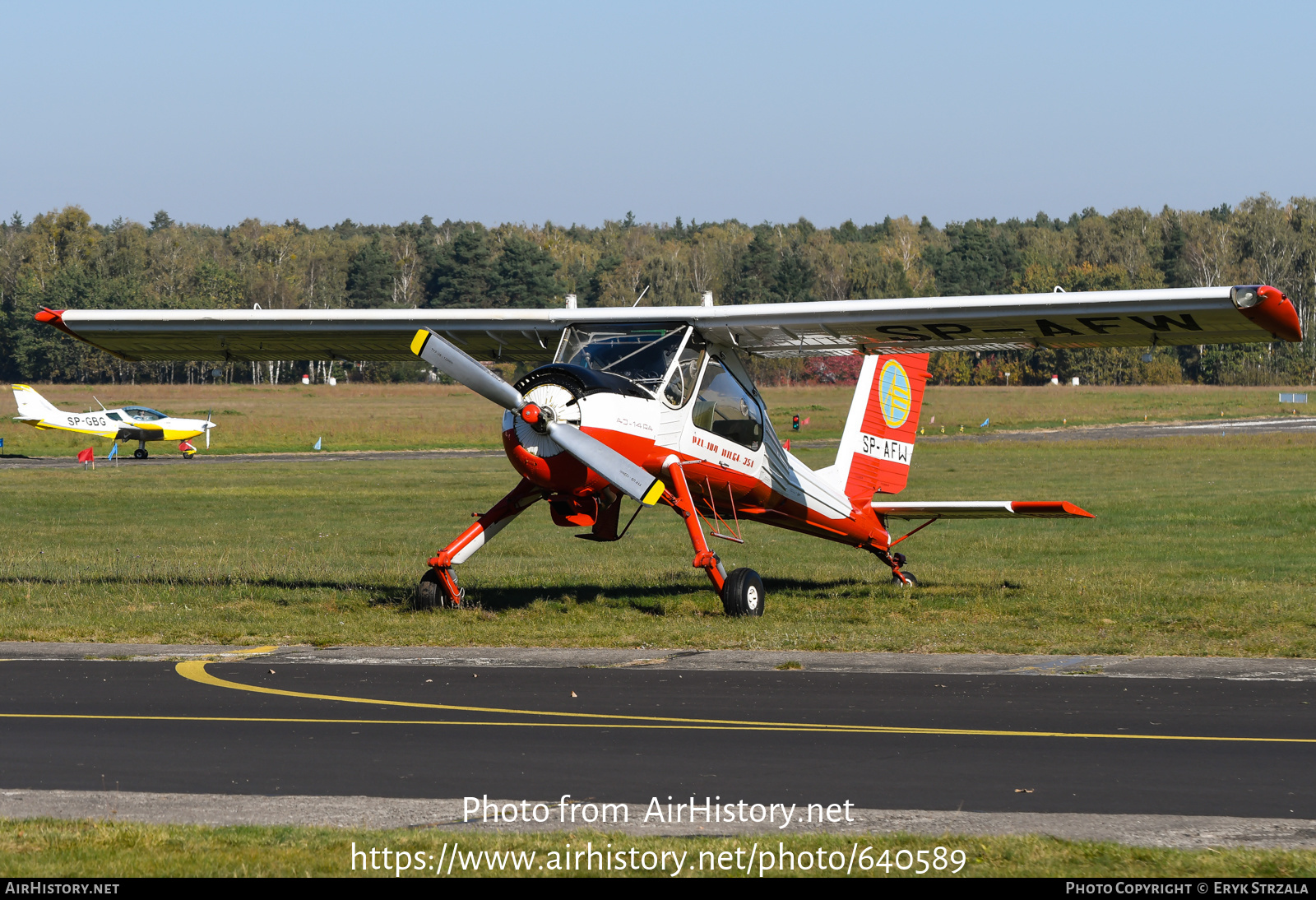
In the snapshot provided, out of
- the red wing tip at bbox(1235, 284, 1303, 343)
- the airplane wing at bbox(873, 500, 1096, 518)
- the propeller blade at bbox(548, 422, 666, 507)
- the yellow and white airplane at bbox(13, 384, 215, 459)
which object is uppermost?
the red wing tip at bbox(1235, 284, 1303, 343)

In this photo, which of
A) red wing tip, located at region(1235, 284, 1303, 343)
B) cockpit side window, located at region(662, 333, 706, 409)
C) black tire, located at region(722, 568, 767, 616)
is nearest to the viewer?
red wing tip, located at region(1235, 284, 1303, 343)

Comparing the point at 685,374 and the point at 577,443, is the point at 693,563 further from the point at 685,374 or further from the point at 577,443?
the point at 577,443

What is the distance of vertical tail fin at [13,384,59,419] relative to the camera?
5778 centimetres

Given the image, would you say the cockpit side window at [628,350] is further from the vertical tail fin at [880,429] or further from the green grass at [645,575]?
→ the vertical tail fin at [880,429]

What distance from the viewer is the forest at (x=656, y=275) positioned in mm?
117688

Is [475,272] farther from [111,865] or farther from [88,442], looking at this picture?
[111,865]

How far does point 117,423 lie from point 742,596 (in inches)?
1864

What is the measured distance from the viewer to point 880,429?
1922cm

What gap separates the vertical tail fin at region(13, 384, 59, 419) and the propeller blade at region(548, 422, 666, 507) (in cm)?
5109

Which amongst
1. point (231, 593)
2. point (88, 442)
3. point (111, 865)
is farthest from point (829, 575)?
point (88, 442)

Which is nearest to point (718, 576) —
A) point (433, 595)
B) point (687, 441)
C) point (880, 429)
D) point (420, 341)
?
point (687, 441)

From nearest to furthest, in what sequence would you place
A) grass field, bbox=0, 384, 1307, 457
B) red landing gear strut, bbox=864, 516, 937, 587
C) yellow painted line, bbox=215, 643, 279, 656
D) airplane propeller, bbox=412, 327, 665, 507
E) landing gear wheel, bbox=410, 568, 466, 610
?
yellow painted line, bbox=215, 643, 279, 656, airplane propeller, bbox=412, 327, 665, 507, landing gear wheel, bbox=410, 568, 466, 610, red landing gear strut, bbox=864, 516, 937, 587, grass field, bbox=0, 384, 1307, 457

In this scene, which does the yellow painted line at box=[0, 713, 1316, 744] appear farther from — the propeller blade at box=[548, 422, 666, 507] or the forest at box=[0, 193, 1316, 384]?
the forest at box=[0, 193, 1316, 384]

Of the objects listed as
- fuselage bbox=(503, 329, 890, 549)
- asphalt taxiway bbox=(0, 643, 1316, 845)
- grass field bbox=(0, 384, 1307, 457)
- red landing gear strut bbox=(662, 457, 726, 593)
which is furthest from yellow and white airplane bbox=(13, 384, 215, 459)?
asphalt taxiway bbox=(0, 643, 1316, 845)
